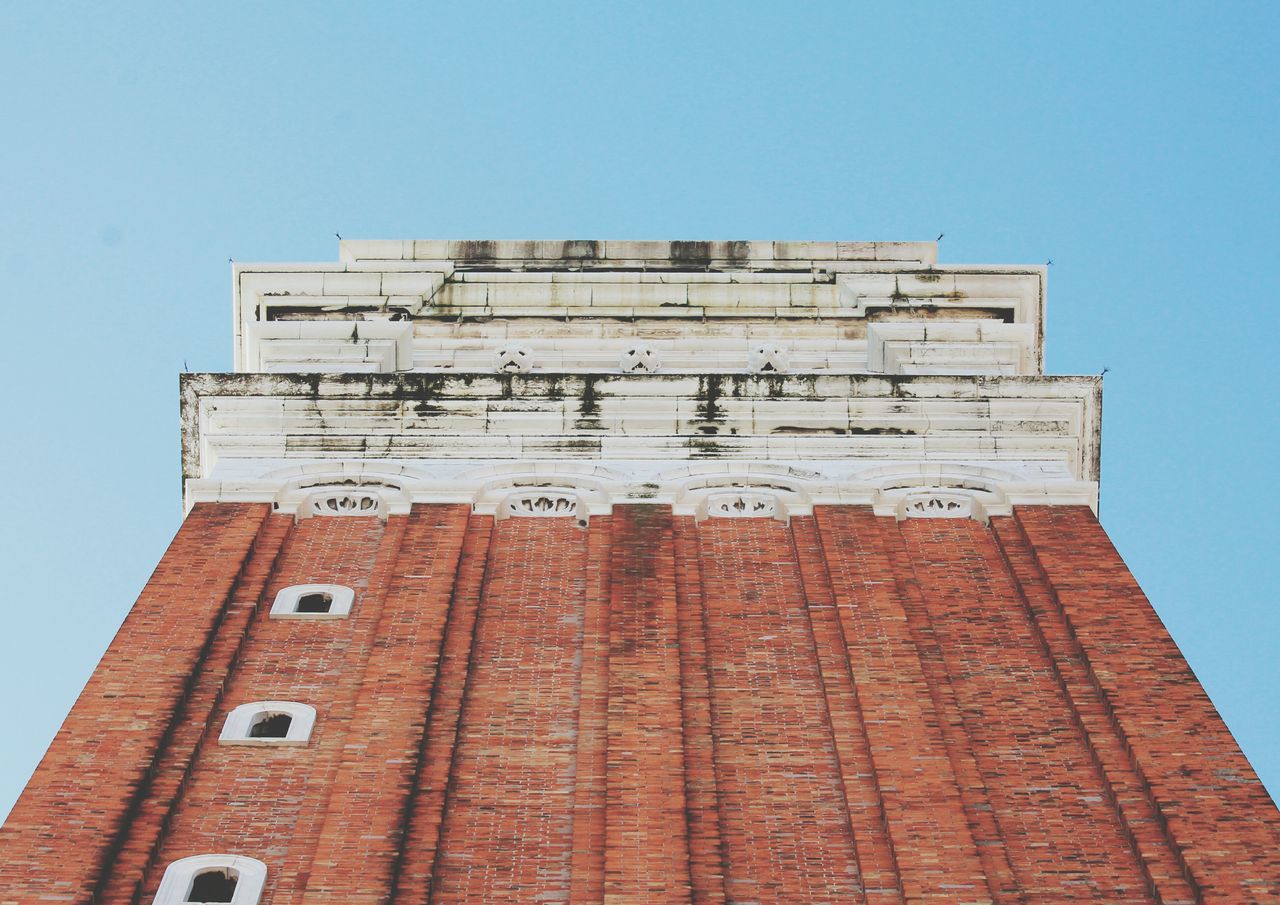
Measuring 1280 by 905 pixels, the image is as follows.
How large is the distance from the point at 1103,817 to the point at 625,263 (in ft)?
67.4

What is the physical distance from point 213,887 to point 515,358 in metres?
17.3

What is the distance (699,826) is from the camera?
25.7 m

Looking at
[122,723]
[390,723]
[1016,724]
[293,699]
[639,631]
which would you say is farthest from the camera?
[639,631]

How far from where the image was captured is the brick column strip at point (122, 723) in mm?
24734

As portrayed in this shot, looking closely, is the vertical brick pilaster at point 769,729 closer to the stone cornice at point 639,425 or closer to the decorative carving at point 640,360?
the stone cornice at point 639,425

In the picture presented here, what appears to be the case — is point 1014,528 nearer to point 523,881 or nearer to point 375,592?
point 375,592

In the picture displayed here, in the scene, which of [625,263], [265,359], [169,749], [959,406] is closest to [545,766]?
[169,749]

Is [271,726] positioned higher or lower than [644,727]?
higher

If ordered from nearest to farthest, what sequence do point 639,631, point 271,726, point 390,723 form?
1. point 390,723
2. point 271,726
3. point 639,631

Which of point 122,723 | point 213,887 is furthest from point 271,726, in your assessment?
point 213,887

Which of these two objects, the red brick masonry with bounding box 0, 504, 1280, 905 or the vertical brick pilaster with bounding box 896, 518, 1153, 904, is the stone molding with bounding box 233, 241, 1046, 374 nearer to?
the red brick masonry with bounding box 0, 504, 1280, 905

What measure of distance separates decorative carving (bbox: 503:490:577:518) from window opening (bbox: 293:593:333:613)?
3.78m

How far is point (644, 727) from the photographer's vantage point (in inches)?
1086

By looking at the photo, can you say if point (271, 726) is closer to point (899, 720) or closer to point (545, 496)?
point (899, 720)
